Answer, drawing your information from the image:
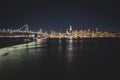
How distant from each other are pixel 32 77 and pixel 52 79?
1.07 meters

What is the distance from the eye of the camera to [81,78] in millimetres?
11609

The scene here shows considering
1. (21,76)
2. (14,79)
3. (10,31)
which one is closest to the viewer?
(14,79)

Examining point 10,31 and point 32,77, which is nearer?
point 32,77

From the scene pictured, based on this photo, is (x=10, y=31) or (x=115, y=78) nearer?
(x=115, y=78)

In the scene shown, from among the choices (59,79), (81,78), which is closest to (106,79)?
(81,78)

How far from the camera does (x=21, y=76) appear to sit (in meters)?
12.0

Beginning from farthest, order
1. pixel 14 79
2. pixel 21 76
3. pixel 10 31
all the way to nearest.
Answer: pixel 10 31 → pixel 21 76 → pixel 14 79

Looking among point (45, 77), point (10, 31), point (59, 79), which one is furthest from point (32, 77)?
point (10, 31)

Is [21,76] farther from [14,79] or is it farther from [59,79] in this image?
[59,79]

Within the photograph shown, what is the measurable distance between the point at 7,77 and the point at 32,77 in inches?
45.9

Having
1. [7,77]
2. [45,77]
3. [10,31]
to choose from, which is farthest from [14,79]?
[10,31]

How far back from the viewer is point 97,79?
11.3m

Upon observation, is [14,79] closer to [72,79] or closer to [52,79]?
[52,79]

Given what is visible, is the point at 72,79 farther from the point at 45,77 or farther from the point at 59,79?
the point at 45,77
